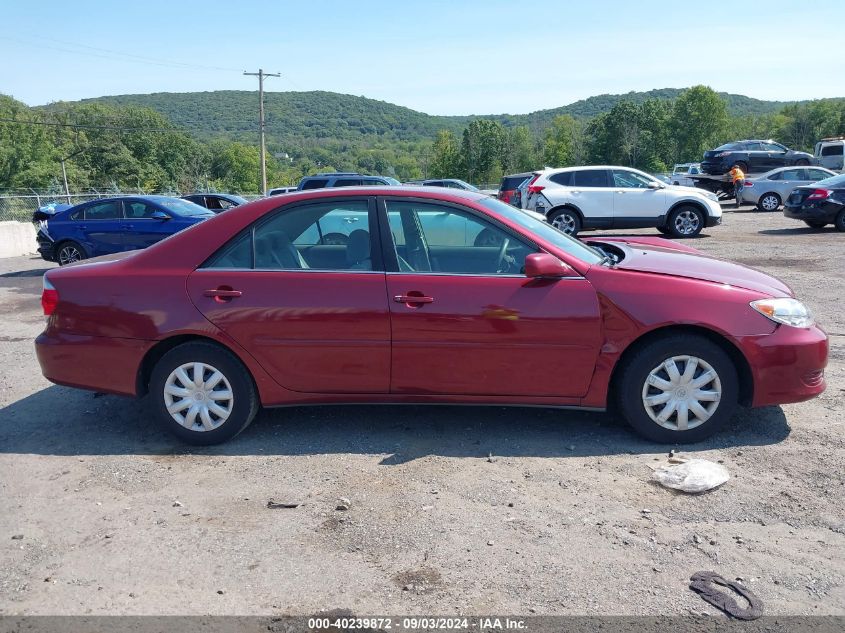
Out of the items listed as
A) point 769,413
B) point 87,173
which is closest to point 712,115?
point 87,173

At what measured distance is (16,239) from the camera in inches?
738

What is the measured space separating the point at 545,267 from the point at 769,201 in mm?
24755

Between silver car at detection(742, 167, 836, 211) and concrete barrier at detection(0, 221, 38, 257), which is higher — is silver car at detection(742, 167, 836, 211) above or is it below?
above

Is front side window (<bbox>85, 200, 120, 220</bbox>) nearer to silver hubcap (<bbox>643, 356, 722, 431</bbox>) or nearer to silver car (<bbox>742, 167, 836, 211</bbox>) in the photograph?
silver hubcap (<bbox>643, 356, 722, 431</bbox>)

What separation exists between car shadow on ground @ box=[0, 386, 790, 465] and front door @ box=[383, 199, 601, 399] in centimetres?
37

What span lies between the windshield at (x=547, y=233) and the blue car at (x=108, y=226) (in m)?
10.4

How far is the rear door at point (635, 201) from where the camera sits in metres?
16.7

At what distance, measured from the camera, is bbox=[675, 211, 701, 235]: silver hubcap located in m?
16.8

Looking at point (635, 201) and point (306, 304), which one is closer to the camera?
point (306, 304)

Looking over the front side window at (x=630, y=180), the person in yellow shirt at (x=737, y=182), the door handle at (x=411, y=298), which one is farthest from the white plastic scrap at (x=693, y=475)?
the person in yellow shirt at (x=737, y=182)

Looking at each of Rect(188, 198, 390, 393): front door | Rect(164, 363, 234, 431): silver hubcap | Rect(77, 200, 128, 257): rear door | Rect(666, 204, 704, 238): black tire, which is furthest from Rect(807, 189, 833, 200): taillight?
Rect(164, 363, 234, 431): silver hubcap

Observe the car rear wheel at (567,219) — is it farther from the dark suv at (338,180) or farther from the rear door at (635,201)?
the dark suv at (338,180)

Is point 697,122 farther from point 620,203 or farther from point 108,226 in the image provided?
point 108,226

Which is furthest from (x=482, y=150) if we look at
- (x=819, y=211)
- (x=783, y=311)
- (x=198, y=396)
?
(x=198, y=396)
